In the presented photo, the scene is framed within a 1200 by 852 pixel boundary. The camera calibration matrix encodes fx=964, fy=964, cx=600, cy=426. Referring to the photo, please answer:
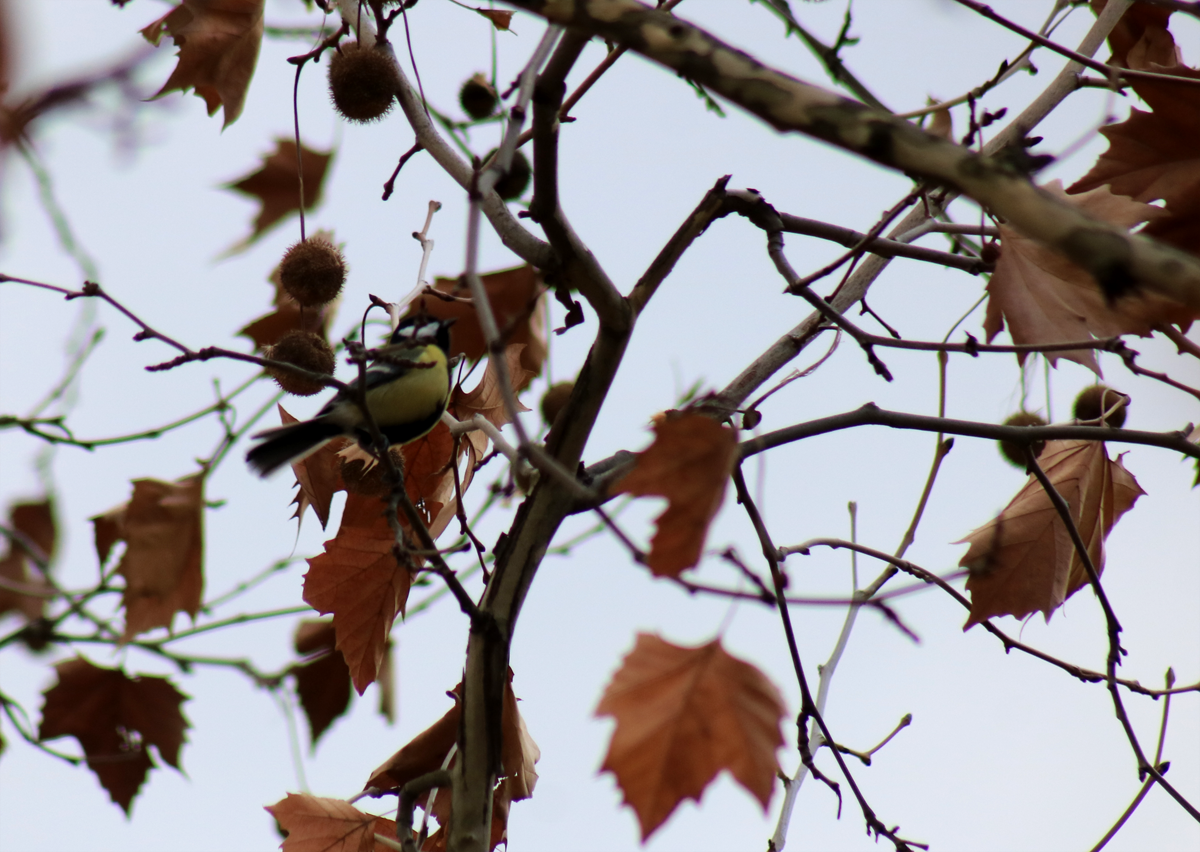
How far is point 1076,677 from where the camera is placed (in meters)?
2.09

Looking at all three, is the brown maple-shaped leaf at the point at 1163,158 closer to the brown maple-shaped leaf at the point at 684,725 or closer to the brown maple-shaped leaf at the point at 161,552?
the brown maple-shaped leaf at the point at 684,725

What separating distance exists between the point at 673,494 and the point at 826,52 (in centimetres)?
88

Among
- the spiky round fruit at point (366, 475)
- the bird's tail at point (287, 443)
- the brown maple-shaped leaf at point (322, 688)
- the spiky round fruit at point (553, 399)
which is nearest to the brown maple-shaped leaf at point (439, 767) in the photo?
the brown maple-shaped leaf at point (322, 688)

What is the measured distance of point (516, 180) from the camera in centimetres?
224

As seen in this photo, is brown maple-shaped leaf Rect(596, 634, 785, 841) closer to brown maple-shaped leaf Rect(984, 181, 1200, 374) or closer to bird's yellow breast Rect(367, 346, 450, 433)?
brown maple-shaped leaf Rect(984, 181, 1200, 374)

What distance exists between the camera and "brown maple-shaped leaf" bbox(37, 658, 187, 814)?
2.20 meters

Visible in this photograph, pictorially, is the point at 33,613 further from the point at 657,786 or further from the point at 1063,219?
the point at 1063,219

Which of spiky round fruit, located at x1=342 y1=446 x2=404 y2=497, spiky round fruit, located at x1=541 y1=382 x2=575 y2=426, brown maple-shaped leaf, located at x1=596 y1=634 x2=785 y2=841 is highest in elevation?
spiky round fruit, located at x1=541 y1=382 x2=575 y2=426

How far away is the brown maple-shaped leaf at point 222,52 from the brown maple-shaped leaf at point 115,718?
1.38 metres

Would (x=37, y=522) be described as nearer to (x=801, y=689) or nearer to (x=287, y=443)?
(x=287, y=443)

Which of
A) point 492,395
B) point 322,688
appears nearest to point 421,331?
point 492,395

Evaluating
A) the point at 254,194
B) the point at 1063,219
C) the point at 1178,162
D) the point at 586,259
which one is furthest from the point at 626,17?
the point at 254,194

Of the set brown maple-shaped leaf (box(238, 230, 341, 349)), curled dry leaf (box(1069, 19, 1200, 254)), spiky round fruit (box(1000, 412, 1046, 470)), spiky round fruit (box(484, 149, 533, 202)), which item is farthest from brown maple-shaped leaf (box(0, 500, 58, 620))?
spiky round fruit (box(1000, 412, 1046, 470))

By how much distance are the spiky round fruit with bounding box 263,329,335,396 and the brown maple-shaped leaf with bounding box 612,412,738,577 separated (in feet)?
4.81
